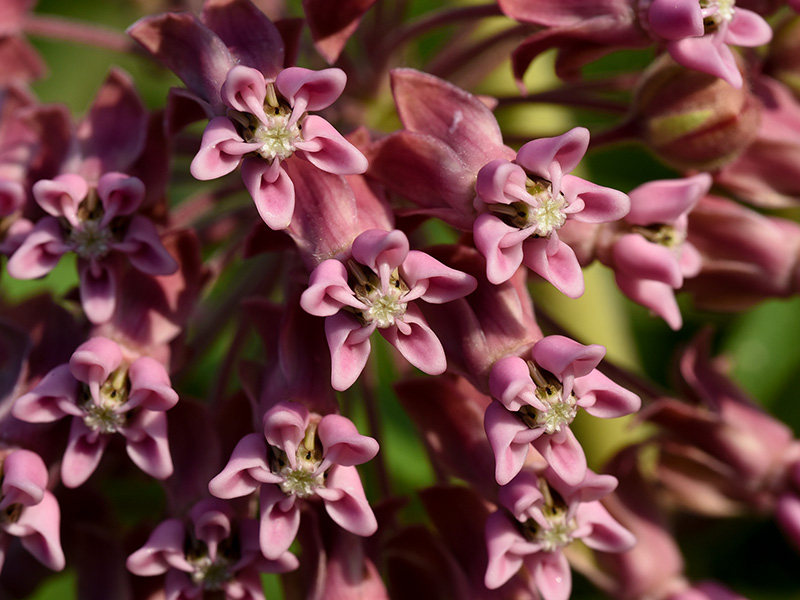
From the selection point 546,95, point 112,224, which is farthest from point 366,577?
point 546,95

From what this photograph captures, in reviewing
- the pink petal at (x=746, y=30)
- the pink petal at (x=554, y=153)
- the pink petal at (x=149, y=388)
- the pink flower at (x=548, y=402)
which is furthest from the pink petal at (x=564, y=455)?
the pink petal at (x=746, y=30)

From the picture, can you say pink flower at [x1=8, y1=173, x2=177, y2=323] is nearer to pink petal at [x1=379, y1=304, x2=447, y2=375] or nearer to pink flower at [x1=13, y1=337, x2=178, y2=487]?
pink flower at [x1=13, y1=337, x2=178, y2=487]

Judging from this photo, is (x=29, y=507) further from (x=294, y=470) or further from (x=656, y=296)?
(x=656, y=296)

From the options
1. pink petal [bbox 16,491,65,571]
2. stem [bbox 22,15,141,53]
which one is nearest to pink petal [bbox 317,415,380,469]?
pink petal [bbox 16,491,65,571]

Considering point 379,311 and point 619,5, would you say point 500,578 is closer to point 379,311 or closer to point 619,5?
point 379,311

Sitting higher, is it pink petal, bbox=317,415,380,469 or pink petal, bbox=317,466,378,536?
pink petal, bbox=317,415,380,469
